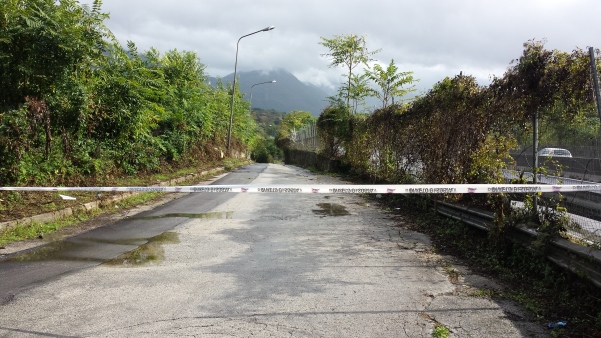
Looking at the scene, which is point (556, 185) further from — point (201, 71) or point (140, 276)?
point (201, 71)

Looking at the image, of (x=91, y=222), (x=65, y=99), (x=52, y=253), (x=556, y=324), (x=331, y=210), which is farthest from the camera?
(x=331, y=210)

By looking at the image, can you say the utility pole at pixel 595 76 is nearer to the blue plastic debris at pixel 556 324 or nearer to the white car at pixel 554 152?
the white car at pixel 554 152

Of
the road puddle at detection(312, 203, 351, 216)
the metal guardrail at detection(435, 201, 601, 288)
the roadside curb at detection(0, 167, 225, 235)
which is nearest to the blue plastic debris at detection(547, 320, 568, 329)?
the metal guardrail at detection(435, 201, 601, 288)

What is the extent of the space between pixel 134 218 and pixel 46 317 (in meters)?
5.10

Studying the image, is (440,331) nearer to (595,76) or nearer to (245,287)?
(245,287)

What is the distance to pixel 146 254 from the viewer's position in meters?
5.71

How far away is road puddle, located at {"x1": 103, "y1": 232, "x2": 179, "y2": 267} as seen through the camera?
17.4ft

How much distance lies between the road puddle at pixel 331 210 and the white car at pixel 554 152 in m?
4.55

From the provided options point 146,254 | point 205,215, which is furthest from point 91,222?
point 146,254

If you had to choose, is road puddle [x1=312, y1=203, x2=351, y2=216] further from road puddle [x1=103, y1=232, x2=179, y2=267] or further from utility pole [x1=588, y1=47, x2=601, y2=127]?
utility pole [x1=588, y1=47, x2=601, y2=127]

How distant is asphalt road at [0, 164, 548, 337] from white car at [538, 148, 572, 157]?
1853 mm

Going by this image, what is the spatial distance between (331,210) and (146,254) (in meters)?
4.95

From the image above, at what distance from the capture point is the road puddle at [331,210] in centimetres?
931

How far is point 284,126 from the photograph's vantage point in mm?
71125
